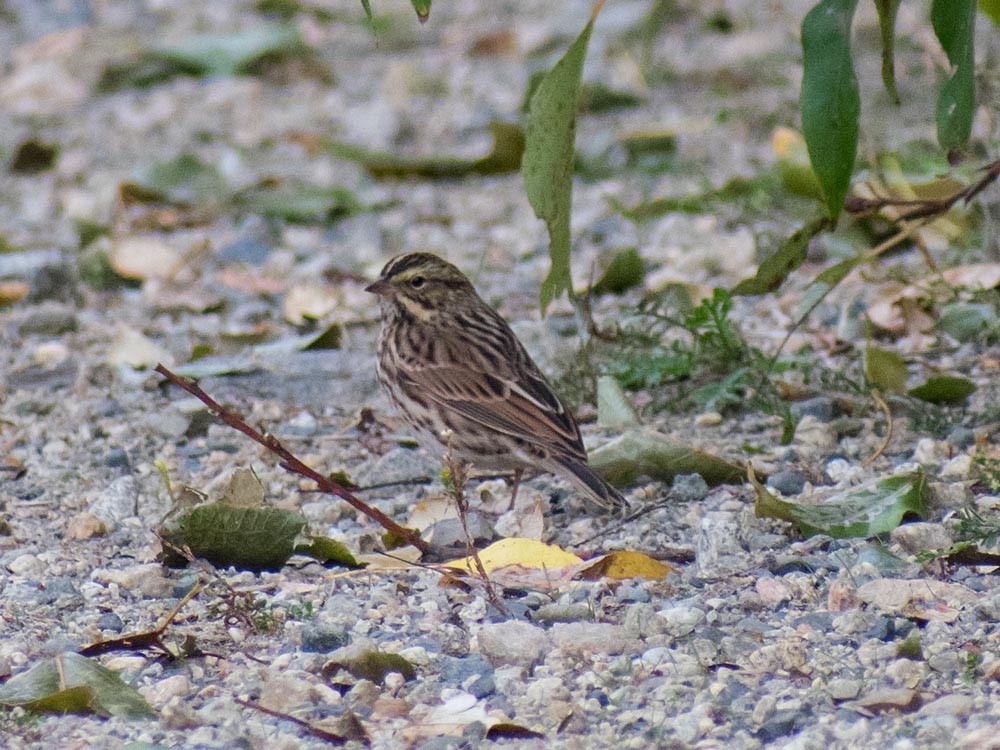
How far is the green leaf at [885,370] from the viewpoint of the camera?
5273 mm

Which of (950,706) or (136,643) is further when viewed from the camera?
(136,643)

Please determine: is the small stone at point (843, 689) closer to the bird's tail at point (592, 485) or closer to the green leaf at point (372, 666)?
the green leaf at point (372, 666)

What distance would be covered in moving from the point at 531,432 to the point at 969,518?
1386 mm

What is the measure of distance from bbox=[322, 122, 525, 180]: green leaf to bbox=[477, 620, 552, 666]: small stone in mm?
5269

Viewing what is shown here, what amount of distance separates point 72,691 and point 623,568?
138 cm

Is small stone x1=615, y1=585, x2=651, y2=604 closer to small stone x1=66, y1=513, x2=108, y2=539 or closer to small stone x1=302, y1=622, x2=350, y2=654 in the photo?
small stone x1=302, y1=622, x2=350, y2=654

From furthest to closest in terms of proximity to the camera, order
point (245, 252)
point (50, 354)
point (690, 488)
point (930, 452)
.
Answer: point (245, 252)
point (50, 354)
point (930, 452)
point (690, 488)

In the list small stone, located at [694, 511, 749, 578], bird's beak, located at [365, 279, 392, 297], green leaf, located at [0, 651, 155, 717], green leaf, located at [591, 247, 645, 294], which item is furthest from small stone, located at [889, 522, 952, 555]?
green leaf, located at [591, 247, 645, 294]

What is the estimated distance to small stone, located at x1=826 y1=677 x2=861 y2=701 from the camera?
3398 mm

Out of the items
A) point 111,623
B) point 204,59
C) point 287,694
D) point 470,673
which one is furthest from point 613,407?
point 204,59

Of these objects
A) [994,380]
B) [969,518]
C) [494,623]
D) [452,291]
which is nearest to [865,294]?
[994,380]

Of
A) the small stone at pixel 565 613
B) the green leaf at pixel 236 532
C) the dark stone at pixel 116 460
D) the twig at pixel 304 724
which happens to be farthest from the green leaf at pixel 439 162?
the twig at pixel 304 724

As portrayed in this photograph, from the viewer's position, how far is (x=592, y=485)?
4.62 metres

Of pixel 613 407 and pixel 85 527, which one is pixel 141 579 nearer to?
pixel 85 527
